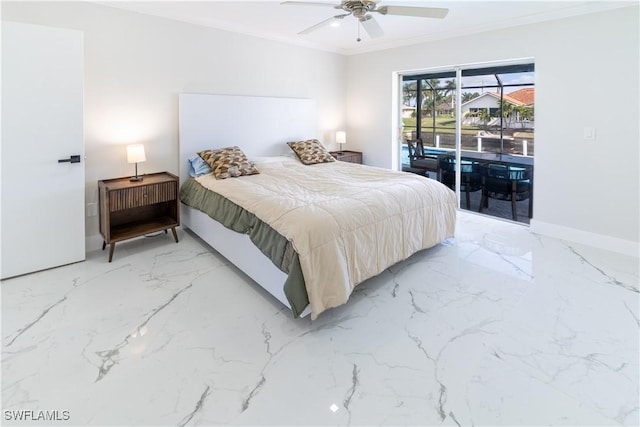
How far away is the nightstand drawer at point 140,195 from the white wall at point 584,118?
3879 millimetres

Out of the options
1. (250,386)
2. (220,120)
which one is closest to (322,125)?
(220,120)

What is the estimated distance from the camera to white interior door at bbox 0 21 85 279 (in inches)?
105

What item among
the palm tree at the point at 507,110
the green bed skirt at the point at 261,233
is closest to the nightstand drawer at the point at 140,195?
the green bed skirt at the point at 261,233

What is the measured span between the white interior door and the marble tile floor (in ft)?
0.92

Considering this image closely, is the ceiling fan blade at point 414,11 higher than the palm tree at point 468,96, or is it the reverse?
the ceiling fan blade at point 414,11

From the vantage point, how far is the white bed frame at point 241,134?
272cm

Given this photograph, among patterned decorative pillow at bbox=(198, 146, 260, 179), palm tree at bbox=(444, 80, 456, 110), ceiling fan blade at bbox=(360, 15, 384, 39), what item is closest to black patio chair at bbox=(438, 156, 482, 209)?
palm tree at bbox=(444, 80, 456, 110)

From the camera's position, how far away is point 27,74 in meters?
2.70

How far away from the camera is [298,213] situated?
2.32 metres

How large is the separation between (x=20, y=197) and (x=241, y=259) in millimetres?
1851

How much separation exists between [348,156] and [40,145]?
3838 mm

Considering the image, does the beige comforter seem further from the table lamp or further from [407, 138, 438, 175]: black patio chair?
[407, 138, 438, 175]: black patio chair

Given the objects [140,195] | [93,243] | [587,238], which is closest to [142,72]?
[140,195]

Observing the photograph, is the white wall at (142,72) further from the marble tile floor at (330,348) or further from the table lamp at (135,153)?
the marble tile floor at (330,348)
